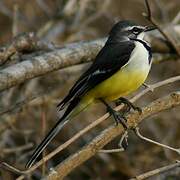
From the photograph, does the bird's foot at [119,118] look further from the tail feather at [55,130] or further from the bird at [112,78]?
the tail feather at [55,130]

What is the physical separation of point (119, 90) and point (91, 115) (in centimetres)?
275

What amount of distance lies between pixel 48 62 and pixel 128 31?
700 millimetres

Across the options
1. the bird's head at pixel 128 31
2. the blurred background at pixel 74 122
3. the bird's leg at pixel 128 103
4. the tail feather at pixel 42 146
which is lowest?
the blurred background at pixel 74 122

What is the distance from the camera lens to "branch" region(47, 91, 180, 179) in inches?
142

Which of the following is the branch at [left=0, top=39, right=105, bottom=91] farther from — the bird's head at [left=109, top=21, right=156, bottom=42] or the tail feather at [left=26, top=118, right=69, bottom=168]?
the tail feather at [left=26, top=118, right=69, bottom=168]

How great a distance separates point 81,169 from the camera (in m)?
6.89

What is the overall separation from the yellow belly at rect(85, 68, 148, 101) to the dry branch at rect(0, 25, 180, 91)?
0.50m

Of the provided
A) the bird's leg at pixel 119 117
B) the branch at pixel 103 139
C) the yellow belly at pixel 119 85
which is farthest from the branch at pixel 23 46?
the branch at pixel 103 139

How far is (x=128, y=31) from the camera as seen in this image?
4.97 m

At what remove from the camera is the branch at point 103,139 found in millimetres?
3607

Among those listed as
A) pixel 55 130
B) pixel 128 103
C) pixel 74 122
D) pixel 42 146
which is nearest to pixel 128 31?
pixel 128 103

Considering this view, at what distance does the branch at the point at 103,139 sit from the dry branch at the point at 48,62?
3.51 ft

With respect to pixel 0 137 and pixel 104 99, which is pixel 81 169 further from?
pixel 104 99

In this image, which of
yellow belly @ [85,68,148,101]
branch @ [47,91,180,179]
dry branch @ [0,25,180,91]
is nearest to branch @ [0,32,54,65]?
dry branch @ [0,25,180,91]
